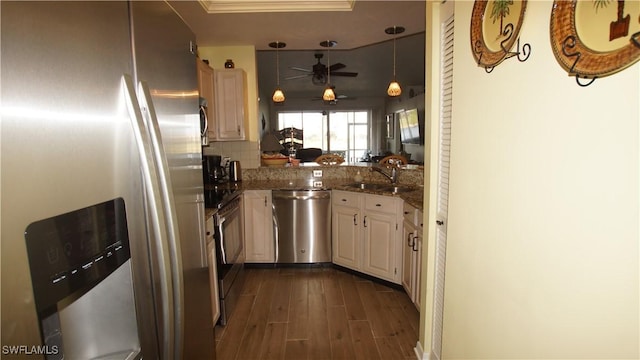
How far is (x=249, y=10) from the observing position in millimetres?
2760

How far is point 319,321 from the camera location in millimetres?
2480

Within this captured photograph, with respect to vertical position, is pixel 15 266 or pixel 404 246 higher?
pixel 15 266

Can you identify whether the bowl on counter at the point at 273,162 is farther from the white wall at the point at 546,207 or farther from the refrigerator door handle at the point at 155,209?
the refrigerator door handle at the point at 155,209

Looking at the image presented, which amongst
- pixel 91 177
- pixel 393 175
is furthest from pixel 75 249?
pixel 393 175

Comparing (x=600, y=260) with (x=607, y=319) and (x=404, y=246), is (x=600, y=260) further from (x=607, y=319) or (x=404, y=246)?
(x=404, y=246)

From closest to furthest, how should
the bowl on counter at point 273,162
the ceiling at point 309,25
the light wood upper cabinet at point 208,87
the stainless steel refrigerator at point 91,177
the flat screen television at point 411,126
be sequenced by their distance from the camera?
1. the stainless steel refrigerator at point 91,177
2. the ceiling at point 309,25
3. the light wood upper cabinet at point 208,87
4. the bowl on counter at point 273,162
5. the flat screen television at point 411,126

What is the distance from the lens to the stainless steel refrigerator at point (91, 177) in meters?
0.55

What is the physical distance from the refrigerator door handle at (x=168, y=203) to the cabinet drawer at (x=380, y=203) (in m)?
2.15

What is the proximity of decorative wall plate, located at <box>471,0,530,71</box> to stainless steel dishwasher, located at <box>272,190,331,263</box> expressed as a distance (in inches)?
91.0

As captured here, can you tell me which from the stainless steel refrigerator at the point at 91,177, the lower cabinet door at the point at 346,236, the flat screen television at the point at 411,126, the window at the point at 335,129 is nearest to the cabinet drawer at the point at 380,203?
the lower cabinet door at the point at 346,236

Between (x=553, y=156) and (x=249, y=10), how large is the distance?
8.83ft

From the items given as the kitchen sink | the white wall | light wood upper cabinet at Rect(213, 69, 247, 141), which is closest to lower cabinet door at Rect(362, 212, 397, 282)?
the kitchen sink

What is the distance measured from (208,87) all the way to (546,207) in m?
3.17

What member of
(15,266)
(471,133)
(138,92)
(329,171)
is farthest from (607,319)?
(329,171)
